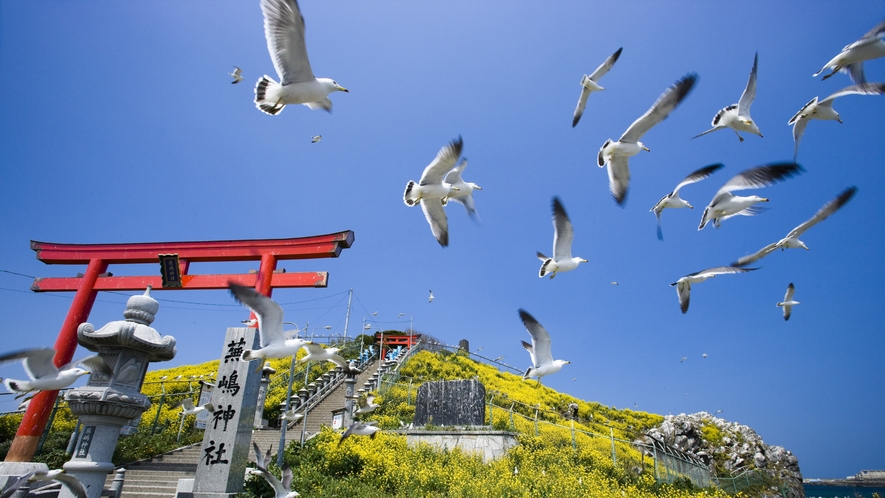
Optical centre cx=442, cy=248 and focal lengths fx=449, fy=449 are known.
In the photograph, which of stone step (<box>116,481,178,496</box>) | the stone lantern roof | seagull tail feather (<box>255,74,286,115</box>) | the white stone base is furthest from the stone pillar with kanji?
the white stone base

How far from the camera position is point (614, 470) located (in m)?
11.5

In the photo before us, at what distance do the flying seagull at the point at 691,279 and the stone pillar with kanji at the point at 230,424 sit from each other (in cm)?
760

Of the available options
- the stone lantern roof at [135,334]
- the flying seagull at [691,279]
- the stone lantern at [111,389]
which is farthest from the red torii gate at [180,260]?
the flying seagull at [691,279]

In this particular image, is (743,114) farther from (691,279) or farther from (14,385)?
(14,385)

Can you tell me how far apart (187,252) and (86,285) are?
10.3ft

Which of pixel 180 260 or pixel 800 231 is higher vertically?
pixel 180 260

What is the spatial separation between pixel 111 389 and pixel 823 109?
451 inches

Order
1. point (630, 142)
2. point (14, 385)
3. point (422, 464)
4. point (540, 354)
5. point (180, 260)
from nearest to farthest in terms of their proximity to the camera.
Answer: point (14, 385), point (630, 142), point (540, 354), point (422, 464), point (180, 260)

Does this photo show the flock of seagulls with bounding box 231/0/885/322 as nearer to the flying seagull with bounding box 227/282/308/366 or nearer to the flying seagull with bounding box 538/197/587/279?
the flying seagull with bounding box 538/197/587/279

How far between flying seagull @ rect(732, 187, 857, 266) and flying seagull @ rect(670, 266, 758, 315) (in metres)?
0.29

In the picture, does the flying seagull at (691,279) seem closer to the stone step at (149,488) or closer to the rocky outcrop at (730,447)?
the stone step at (149,488)

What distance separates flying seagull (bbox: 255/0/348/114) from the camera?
5.31m

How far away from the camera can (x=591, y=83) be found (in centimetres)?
769

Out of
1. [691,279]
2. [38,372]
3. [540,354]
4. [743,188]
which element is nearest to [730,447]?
[691,279]
